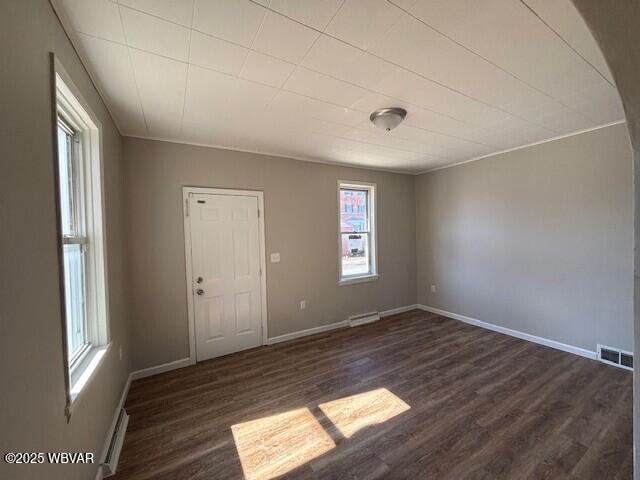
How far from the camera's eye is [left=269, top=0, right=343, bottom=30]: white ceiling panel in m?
1.26

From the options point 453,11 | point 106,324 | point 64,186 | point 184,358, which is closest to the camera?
point 453,11

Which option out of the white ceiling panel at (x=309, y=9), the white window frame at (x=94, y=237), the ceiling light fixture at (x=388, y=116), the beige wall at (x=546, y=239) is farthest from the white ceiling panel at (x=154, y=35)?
the beige wall at (x=546, y=239)

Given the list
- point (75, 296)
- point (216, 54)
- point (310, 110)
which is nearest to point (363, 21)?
point (216, 54)

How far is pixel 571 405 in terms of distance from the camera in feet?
7.31

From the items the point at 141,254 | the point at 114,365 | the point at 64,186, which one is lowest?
the point at 114,365

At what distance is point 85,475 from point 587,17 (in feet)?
9.27

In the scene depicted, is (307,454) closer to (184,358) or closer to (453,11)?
(184,358)

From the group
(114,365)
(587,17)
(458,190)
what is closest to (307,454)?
(114,365)

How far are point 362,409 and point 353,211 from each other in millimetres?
2982

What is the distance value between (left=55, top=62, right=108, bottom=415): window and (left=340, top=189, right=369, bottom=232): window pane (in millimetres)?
3150

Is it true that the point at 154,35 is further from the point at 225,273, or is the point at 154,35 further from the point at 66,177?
the point at 225,273

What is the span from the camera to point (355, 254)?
15.1ft

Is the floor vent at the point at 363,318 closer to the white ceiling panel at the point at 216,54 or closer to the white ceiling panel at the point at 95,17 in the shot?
the white ceiling panel at the point at 216,54

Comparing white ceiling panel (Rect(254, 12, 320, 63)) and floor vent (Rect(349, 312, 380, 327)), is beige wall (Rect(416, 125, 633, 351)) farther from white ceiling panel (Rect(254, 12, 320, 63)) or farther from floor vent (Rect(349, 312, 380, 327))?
white ceiling panel (Rect(254, 12, 320, 63))
